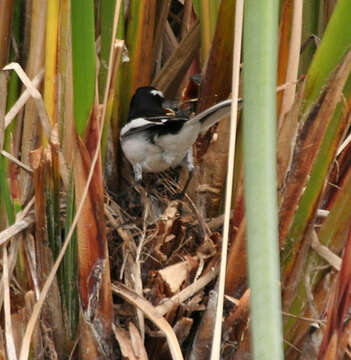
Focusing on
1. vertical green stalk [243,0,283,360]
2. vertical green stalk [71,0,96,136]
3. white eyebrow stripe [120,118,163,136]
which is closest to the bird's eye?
white eyebrow stripe [120,118,163,136]

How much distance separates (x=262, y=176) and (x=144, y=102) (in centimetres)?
109

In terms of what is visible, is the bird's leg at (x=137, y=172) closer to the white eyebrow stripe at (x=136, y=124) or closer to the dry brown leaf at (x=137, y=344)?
the white eyebrow stripe at (x=136, y=124)

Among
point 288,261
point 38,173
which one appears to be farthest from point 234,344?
point 38,173

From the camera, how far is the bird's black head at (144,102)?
176 cm

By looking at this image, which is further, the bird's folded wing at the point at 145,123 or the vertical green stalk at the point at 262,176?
the bird's folded wing at the point at 145,123

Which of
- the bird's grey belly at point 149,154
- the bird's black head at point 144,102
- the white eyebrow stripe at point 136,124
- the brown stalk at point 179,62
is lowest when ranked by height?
the bird's grey belly at point 149,154

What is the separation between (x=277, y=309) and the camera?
2.24ft

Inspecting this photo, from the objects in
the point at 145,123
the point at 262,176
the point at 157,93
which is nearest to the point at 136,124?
the point at 145,123

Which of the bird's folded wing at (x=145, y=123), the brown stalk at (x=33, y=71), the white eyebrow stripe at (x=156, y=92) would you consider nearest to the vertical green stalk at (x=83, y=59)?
the brown stalk at (x=33, y=71)

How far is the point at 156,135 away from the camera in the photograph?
6.61 feet

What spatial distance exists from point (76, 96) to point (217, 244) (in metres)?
0.57

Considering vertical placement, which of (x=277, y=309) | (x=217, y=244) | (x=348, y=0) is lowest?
(x=217, y=244)

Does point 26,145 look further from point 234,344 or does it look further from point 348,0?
point 348,0

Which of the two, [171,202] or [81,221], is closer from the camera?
[81,221]
